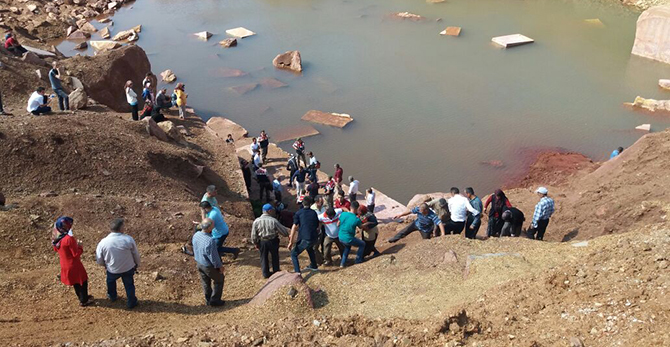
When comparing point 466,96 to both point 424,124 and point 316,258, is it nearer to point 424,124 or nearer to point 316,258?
point 424,124

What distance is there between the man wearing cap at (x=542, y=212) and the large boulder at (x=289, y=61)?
18.5 metres

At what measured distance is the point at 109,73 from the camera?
21.0m

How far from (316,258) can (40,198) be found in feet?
19.1

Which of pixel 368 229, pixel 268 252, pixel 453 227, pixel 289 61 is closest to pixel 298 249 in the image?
pixel 268 252

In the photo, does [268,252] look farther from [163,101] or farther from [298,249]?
[163,101]

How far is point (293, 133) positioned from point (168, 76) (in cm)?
890

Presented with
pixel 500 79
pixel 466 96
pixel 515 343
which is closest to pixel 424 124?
pixel 466 96

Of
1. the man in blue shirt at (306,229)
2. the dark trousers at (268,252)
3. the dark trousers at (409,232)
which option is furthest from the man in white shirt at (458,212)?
the dark trousers at (268,252)

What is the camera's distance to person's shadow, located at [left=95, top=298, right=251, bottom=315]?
8.12 m

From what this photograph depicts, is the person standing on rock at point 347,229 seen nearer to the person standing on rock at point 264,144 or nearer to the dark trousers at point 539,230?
the dark trousers at point 539,230

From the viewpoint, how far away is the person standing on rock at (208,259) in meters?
7.86

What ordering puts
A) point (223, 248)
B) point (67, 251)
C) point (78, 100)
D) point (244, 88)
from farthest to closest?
point (244, 88) → point (78, 100) → point (223, 248) → point (67, 251)

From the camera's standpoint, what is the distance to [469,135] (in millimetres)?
21625

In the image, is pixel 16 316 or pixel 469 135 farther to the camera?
pixel 469 135
